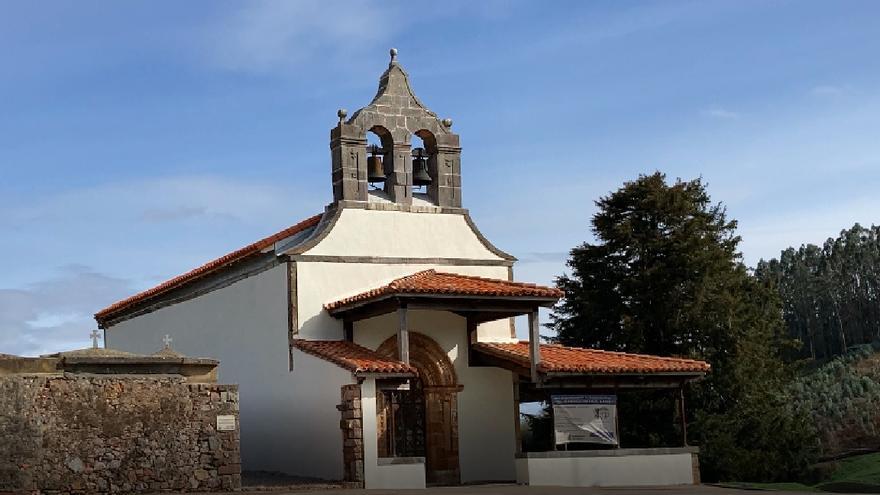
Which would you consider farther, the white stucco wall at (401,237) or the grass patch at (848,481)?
the white stucco wall at (401,237)

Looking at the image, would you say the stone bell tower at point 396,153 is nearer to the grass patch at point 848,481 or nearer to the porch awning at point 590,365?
the porch awning at point 590,365

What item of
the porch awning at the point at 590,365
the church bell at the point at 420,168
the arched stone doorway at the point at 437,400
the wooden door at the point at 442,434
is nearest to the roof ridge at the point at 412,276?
the arched stone doorway at the point at 437,400

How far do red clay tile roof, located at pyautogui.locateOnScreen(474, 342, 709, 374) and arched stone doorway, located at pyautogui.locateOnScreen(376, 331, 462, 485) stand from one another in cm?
95

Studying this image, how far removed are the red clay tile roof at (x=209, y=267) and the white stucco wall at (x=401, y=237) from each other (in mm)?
725

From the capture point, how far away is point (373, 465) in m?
21.1

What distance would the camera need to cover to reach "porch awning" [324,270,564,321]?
21891mm

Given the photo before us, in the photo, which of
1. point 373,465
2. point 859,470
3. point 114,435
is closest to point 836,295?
point 859,470

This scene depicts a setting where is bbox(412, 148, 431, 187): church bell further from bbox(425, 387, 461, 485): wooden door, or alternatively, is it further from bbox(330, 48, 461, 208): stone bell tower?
bbox(425, 387, 461, 485): wooden door

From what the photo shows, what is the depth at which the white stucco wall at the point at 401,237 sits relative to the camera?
24.3 meters

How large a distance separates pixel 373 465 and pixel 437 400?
326 cm

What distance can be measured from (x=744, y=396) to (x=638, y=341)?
3.28 meters

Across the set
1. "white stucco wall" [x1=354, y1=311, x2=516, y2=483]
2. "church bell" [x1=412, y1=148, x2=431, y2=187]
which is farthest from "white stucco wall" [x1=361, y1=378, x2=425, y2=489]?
"church bell" [x1=412, y1=148, x2=431, y2=187]

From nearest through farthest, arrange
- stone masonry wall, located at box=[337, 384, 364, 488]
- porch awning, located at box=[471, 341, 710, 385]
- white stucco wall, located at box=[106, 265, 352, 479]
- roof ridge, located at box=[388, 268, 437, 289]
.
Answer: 1. stone masonry wall, located at box=[337, 384, 364, 488]
2. white stucco wall, located at box=[106, 265, 352, 479]
3. porch awning, located at box=[471, 341, 710, 385]
4. roof ridge, located at box=[388, 268, 437, 289]

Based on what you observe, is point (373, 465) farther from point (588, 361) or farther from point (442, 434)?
point (588, 361)
